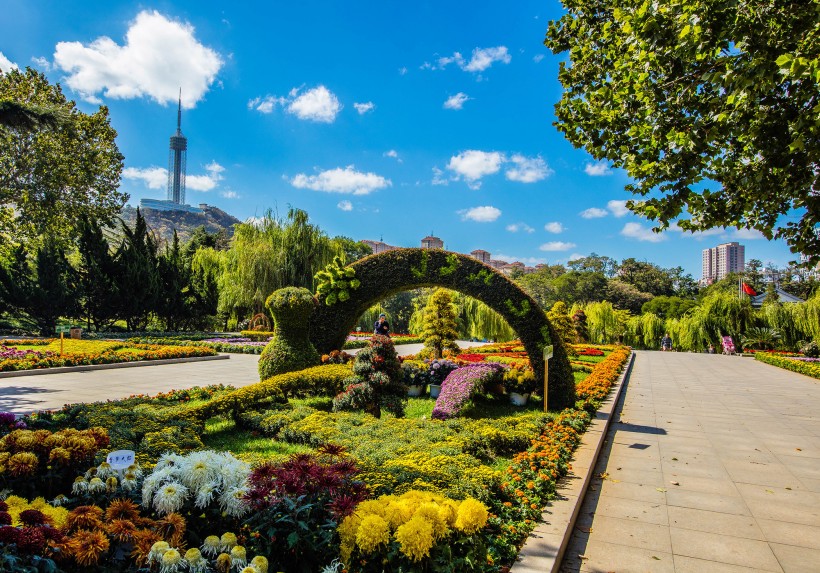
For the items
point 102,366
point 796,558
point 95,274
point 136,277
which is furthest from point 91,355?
point 796,558

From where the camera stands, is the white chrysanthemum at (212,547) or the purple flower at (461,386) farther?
the purple flower at (461,386)

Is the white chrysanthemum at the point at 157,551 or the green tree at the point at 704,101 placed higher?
the green tree at the point at 704,101

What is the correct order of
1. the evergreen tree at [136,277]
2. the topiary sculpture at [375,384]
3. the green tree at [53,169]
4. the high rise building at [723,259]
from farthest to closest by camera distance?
1. the high rise building at [723,259]
2. the evergreen tree at [136,277]
3. the green tree at [53,169]
4. the topiary sculpture at [375,384]

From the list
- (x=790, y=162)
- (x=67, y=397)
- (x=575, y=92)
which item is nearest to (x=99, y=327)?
(x=67, y=397)

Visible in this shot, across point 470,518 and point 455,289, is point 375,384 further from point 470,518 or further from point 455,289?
point 470,518

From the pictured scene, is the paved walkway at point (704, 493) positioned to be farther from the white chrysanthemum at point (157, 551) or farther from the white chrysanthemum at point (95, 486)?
the white chrysanthemum at point (95, 486)

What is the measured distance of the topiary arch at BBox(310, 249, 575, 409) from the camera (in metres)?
7.99

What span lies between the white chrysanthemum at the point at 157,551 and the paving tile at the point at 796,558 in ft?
12.9

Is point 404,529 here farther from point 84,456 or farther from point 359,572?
point 84,456

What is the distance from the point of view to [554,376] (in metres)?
7.91

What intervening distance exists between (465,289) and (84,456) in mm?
6369

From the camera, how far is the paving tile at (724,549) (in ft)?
10.7

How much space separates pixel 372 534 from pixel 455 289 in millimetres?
6613

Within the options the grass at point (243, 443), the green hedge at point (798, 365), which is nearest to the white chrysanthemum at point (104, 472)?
the grass at point (243, 443)
